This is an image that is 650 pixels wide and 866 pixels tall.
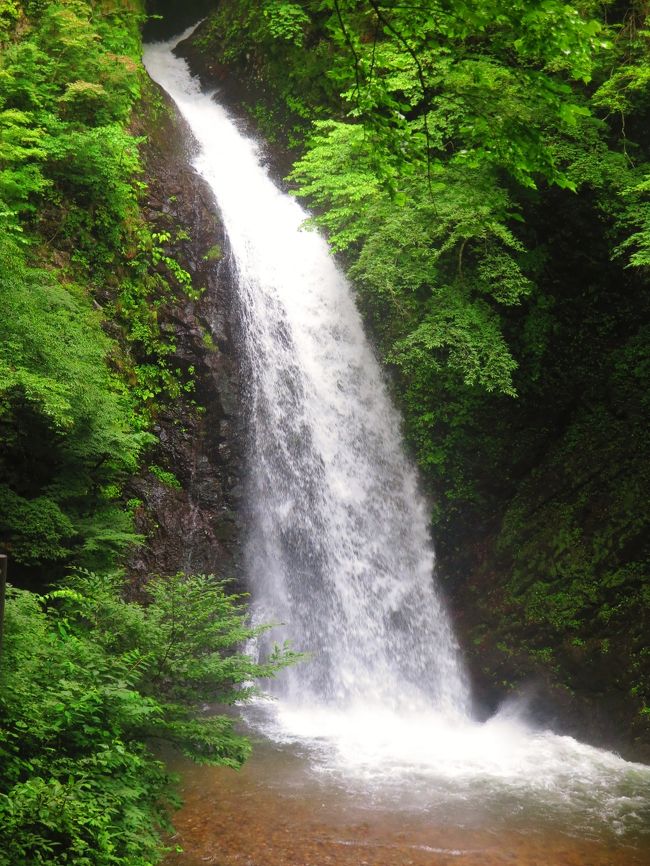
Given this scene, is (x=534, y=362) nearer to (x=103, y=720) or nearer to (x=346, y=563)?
(x=346, y=563)

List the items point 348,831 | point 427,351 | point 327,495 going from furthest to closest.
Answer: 1. point 427,351
2. point 327,495
3. point 348,831

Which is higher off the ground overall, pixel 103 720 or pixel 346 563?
pixel 346 563

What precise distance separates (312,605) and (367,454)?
269 centimetres

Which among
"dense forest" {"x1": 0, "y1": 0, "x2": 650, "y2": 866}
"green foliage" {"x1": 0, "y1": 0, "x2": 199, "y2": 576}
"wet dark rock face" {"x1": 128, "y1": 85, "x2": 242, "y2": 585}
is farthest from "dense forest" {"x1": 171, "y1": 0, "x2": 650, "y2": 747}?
"green foliage" {"x1": 0, "y1": 0, "x2": 199, "y2": 576}

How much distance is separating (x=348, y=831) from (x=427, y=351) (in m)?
7.05

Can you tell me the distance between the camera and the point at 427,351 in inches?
426

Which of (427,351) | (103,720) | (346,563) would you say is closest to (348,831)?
(103,720)

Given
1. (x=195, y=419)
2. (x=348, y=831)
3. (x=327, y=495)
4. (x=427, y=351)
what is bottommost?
(x=348, y=831)

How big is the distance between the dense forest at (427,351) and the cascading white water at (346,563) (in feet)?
1.70

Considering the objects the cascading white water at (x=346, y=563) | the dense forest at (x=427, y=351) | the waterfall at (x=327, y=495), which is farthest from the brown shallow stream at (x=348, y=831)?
the waterfall at (x=327, y=495)

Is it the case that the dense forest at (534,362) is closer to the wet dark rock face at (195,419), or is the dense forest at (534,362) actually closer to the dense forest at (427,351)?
the dense forest at (427,351)

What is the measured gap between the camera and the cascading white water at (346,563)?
7.51 meters

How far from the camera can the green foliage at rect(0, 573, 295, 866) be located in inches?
127

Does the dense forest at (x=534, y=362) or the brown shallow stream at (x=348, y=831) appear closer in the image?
the brown shallow stream at (x=348, y=831)
